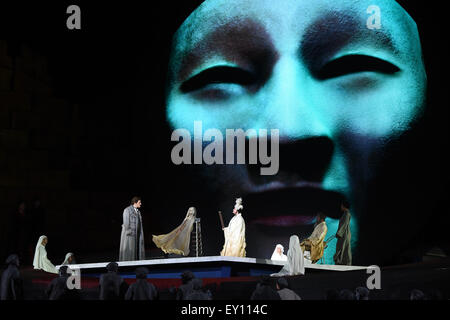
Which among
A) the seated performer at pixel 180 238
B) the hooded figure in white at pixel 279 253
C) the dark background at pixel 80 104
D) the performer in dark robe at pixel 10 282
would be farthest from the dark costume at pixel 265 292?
the dark background at pixel 80 104

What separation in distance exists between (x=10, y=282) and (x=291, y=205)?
506 centimetres


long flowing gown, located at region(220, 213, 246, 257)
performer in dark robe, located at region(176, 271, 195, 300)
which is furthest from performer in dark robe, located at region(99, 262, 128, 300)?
long flowing gown, located at region(220, 213, 246, 257)

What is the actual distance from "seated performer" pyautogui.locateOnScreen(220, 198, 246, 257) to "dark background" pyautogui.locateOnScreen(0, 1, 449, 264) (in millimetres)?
760

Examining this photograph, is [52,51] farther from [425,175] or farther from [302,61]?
[425,175]

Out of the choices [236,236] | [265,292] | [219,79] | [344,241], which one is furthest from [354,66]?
[265,292]

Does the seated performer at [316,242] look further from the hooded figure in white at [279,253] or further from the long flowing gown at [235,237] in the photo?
the long flowing gown at [235,237]

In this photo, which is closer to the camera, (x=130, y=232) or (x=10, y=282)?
(x=10, y=282)

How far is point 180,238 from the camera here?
9320 mm

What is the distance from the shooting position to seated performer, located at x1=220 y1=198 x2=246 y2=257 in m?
9.20

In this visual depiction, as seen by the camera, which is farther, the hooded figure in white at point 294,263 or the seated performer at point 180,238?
the seated performer at point 180,238

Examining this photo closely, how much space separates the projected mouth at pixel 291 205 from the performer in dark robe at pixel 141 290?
444 centimetres

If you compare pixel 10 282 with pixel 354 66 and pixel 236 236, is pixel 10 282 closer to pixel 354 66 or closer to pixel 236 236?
pixel 236 236

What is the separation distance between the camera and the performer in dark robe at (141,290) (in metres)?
5.28

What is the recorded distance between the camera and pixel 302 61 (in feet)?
30.3
